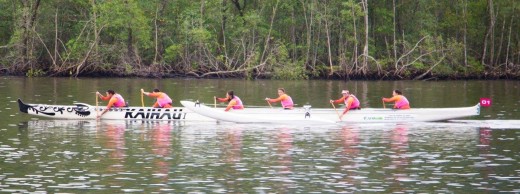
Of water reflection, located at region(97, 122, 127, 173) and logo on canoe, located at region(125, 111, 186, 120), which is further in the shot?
logo on canoe, located at region(125, 111, 186, 120)

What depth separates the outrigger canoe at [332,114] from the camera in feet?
130

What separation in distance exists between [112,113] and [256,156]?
13.1m

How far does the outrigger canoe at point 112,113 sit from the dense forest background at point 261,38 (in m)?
37.1

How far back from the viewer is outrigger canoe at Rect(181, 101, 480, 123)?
39.7 meters

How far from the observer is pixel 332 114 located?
39.9m

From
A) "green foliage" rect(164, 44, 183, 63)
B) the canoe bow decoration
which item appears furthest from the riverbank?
the canoe bow decoration

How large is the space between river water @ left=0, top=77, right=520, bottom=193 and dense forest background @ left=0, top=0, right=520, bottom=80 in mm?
32918

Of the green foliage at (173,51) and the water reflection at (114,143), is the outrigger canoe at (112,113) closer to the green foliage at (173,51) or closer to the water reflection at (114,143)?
the water reflection at (114,143)

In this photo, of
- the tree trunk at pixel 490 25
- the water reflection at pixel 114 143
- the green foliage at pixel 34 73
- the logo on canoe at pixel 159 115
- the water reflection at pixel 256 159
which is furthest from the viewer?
the tree trunk at pixel 490 25

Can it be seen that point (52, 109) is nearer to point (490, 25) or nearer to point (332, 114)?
point (332, 114)

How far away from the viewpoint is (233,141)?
108 feet

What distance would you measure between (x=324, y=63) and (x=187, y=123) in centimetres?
4658

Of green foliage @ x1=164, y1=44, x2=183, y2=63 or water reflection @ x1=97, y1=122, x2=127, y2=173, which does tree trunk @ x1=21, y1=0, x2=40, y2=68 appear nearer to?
green foliage @ x1=164, y1=44, x2=183, y2=63

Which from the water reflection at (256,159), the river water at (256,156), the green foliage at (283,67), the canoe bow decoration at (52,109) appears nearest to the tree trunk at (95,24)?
the green foliage at (283,67)
